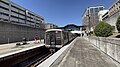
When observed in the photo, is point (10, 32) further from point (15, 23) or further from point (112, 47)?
point (15, 23)

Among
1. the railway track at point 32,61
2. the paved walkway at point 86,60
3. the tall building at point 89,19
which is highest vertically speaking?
the tall building at point 89,19

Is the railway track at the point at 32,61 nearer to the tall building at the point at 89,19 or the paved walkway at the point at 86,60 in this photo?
the paved walkway at the point at 86,60

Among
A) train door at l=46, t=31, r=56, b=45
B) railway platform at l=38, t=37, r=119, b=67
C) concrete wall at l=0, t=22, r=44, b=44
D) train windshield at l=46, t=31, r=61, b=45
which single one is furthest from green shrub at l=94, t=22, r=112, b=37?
concrete wall at l=0, t=22, r=44, b=44

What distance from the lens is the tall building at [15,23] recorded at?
73.4 ft

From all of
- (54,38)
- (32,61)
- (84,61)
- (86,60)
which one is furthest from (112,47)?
(32,61)

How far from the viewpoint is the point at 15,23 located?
154ft

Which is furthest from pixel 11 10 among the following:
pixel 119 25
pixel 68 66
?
pixel 68 66

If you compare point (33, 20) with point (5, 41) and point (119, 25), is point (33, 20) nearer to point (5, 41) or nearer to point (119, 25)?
point (5, 41)

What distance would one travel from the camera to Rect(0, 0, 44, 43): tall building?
2238 centimetres

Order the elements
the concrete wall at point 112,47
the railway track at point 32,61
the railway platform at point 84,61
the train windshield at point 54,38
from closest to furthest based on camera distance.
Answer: the railway platform at point 84,61, the concrete wall at point 112,47, the railway track at point 32,61, the train windshield at point 54,38

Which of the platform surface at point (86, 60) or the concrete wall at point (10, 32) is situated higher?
the concrete wall at point (10, 32)

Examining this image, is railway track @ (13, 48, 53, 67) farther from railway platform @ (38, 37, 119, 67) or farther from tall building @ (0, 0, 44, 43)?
tall building @ (0, 0, 44, 43)

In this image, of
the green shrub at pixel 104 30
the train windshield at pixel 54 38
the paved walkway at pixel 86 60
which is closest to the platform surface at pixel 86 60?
the paved walkway at pixel 86 60

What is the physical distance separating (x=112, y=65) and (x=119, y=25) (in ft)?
49.5
